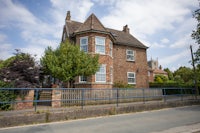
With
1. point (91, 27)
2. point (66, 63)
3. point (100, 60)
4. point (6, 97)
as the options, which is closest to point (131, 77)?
point (100, 60)

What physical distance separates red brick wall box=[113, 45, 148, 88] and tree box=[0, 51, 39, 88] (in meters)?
11.5

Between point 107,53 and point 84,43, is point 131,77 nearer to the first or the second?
point 107,53

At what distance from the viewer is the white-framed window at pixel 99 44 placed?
1742 centimetres

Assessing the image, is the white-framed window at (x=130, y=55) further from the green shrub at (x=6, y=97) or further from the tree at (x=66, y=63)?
the green shrub at (x=6, y=97)

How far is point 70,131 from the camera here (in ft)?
20.6

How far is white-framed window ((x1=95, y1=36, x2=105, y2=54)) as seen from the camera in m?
17.4

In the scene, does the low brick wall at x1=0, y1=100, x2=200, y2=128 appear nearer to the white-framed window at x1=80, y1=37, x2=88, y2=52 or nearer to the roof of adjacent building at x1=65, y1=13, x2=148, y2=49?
the white-framed window at x1=80, y1=37, x2=88, y2=52

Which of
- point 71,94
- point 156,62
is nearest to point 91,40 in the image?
point 71,94

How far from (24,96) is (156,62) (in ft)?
271

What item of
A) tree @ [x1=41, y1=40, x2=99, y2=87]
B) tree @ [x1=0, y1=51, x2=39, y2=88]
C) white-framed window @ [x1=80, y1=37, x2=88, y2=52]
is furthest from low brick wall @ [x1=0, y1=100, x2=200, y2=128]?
white-framed window @ [x1=80, y1=37, x2=88, y2=52]

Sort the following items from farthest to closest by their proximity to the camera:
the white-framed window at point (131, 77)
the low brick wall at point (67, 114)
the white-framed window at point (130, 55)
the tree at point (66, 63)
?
1. the white-framed window at point (130, 55)
2. the white-framed window at point (131, 77)
3. the tree at point (66, 63)
4. the low brick wall at point (67, 114)

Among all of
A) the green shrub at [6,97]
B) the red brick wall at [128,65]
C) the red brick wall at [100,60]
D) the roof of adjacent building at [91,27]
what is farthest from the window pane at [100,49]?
the green shrub at [6,97]

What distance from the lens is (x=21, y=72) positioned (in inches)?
432

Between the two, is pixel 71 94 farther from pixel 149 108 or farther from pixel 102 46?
pixel 102 46
